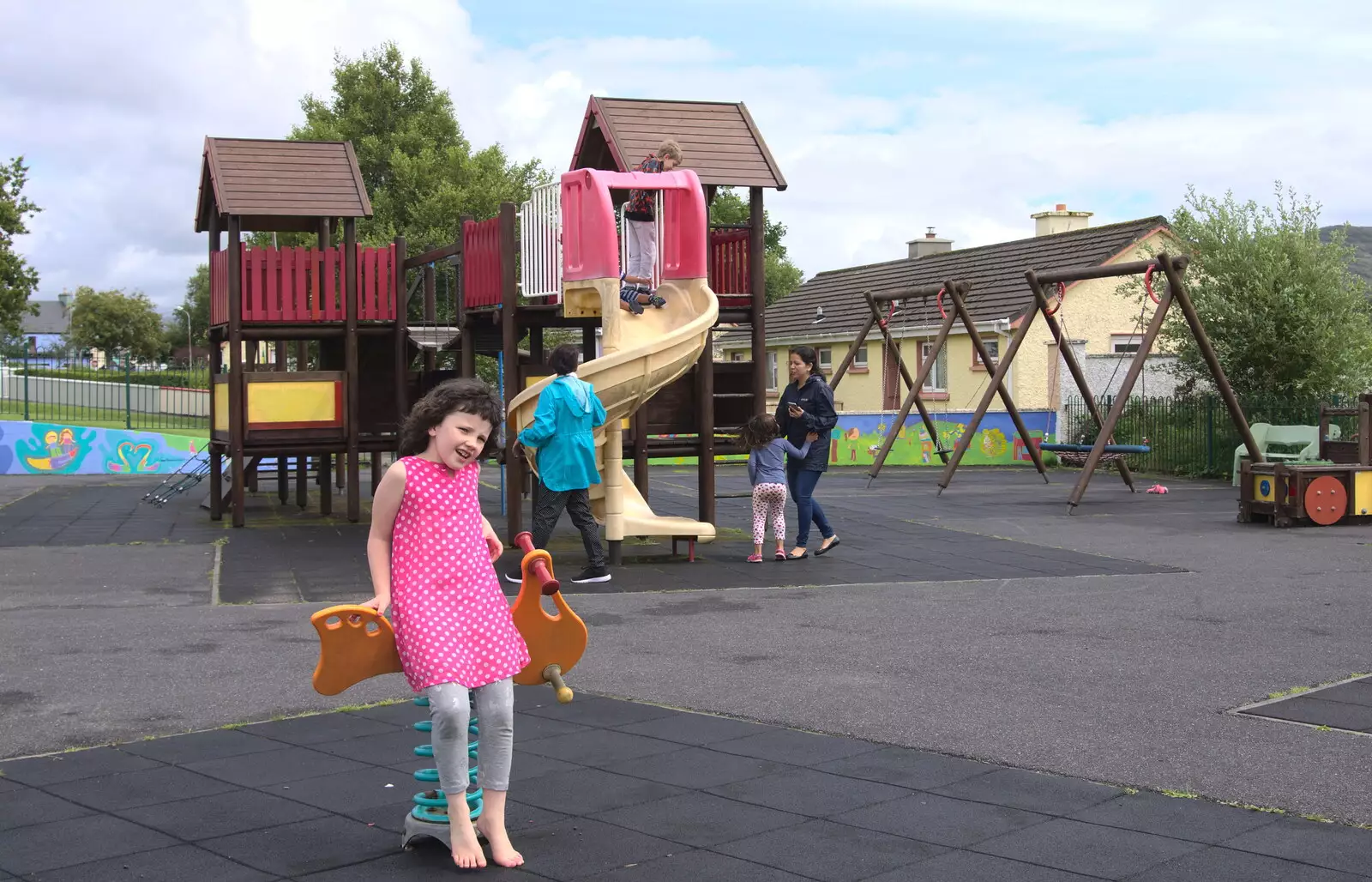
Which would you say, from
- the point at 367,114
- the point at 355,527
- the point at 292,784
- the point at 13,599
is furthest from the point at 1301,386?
the point at 367,114

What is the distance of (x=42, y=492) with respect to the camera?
22.1 meters

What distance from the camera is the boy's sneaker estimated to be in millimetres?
12023

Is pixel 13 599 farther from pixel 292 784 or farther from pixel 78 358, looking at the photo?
pixel 78 358

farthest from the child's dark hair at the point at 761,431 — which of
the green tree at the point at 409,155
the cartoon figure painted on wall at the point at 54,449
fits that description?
the green tree at the point at 409,155

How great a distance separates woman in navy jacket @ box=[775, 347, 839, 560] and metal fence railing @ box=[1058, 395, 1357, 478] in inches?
496

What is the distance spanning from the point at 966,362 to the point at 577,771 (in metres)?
30.6

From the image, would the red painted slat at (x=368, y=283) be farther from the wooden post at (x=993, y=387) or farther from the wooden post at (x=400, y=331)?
the wooden post at (x=993, y=387)

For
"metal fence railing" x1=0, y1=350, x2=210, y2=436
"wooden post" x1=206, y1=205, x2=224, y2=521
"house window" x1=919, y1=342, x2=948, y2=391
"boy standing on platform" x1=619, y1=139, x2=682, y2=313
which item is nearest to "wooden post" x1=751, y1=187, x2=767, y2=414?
"boy standing on platform" x1=619, y1=139, x2=682, y2=313

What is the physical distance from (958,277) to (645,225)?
23739mm

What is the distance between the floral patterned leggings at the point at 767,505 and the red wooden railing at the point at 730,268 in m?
3.08

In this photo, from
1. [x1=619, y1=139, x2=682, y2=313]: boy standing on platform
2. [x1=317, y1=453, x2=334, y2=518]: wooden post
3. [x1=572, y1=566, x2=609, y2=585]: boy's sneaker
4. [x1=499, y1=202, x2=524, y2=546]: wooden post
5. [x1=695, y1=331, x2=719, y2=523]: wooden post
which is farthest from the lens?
[x1=317, y1=453, x2=334, y2=518]: wooden post

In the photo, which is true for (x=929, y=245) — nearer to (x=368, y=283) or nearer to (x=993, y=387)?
(x=993, y=387)

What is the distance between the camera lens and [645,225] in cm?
1444

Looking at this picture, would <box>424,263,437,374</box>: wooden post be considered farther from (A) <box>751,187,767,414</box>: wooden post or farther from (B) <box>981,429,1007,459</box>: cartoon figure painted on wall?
(B) <box>981,429,1007,459</box>: cartoon figure painted on wall
